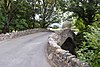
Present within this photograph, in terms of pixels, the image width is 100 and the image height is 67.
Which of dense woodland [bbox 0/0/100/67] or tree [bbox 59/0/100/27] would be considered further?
tree [bbox 59/0/100/27]

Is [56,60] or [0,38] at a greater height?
[56,60]

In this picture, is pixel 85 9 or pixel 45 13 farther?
pixel 45 13

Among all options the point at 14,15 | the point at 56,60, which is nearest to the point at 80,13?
the point at 14,15

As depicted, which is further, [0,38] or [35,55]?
[0,38]

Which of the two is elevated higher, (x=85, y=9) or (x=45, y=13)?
(x=85, y=9)

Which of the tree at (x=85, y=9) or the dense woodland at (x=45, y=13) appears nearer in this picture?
the dense woodland at (x=45, y=13)

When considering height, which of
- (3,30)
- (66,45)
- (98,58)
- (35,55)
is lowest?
(66,45)

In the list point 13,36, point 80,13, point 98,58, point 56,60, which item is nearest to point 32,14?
point 80,13

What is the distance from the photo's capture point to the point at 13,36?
1859 centimetres

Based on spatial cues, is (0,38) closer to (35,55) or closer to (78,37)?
(35,55)

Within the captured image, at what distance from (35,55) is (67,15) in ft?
76.4

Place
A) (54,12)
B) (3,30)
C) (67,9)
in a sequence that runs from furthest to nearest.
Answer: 1. (54,12)
2. (67,9)
3. (3,30)

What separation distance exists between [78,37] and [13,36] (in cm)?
1133

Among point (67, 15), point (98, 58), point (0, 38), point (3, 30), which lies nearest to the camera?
point (98, 58)
